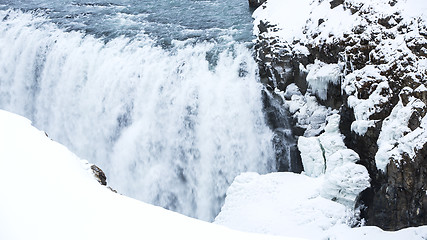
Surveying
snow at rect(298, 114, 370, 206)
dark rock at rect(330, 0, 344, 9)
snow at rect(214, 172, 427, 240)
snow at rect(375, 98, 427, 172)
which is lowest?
snow at rect(214, 172, 427, 240)

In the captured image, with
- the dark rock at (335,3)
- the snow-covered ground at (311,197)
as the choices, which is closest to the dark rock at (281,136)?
the snow-covered ground at (311,197)

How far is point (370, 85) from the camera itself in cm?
768

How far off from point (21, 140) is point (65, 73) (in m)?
9.35

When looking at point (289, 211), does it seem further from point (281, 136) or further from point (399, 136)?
point (281, 136)

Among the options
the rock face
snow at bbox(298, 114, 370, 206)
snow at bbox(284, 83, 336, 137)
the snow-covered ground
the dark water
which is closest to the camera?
the snow-covered ground

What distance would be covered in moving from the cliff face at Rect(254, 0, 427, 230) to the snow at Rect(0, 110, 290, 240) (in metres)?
4.48

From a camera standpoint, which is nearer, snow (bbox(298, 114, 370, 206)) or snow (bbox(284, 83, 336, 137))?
snow (bbox(298, 114, 370, 206))

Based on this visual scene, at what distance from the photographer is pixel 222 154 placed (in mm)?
10117

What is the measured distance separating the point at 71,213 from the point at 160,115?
25.5ft

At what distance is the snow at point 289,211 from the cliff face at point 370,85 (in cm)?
73

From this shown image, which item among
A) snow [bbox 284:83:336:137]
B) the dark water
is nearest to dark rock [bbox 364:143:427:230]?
snow [bbox 284:83:336:137]

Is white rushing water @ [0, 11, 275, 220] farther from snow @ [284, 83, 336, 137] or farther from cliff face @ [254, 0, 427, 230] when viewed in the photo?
cliff face @ [254, 0, 427, 230]

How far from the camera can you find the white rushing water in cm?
1009

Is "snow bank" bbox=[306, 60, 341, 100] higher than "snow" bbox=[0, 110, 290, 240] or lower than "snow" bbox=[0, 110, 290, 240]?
lower
